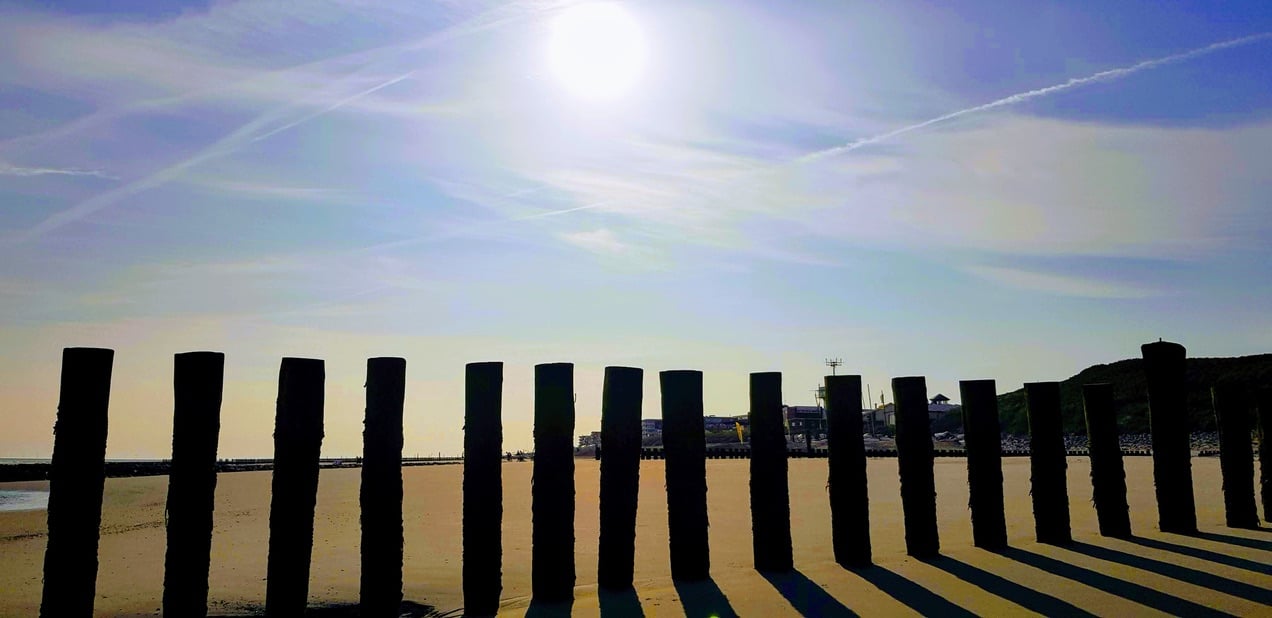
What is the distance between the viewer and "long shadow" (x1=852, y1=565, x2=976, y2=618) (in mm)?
5430

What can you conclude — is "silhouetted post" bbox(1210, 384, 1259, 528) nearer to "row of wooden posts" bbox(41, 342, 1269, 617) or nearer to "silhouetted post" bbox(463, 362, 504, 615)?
"row of wooden posts" bbox(41, 342, 1269, 617)

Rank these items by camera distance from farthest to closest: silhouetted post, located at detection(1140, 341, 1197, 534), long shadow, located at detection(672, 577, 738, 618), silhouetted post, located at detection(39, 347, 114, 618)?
silhouetted post, located at detection(1140, 341, 1197, 534)
long shadow, located at detection(672, 577, 738, 618)
silhouetted post, located at detection(39, 347, 114, 618)

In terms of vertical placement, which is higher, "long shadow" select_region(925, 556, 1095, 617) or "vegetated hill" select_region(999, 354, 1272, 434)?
"vegetated hill" select_region(999, 354, 1272, 434)

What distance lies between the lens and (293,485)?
18.0 ft

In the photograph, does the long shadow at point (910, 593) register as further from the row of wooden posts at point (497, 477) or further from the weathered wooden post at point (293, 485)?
the weathered wooden post at point (293, 485)

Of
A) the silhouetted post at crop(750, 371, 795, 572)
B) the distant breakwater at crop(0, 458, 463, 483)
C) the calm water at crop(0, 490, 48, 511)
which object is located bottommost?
the distant breakwater at crop(0, 458, 463, 483)

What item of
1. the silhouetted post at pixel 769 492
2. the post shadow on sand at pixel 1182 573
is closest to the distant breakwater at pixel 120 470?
the silhouetted post at pixel 769 492

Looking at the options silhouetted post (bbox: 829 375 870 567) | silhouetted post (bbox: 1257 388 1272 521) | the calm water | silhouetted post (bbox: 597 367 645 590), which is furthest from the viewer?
the calm water

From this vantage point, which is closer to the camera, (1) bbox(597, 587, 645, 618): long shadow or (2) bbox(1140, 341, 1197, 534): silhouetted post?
(1) bbox(597, 587, 645, 618): long shadow

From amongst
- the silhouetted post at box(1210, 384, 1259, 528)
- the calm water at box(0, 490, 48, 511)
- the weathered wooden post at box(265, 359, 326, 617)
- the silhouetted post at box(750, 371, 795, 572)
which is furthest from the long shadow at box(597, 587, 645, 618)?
the calm water at box(0, 490, 48, 511)

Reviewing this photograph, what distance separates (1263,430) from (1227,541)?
7.30 ft

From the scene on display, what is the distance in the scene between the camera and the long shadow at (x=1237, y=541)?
7817 millimetres

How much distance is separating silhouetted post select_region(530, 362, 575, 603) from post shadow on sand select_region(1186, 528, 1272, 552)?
6059 millimetres

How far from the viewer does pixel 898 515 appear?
40.2 ft
